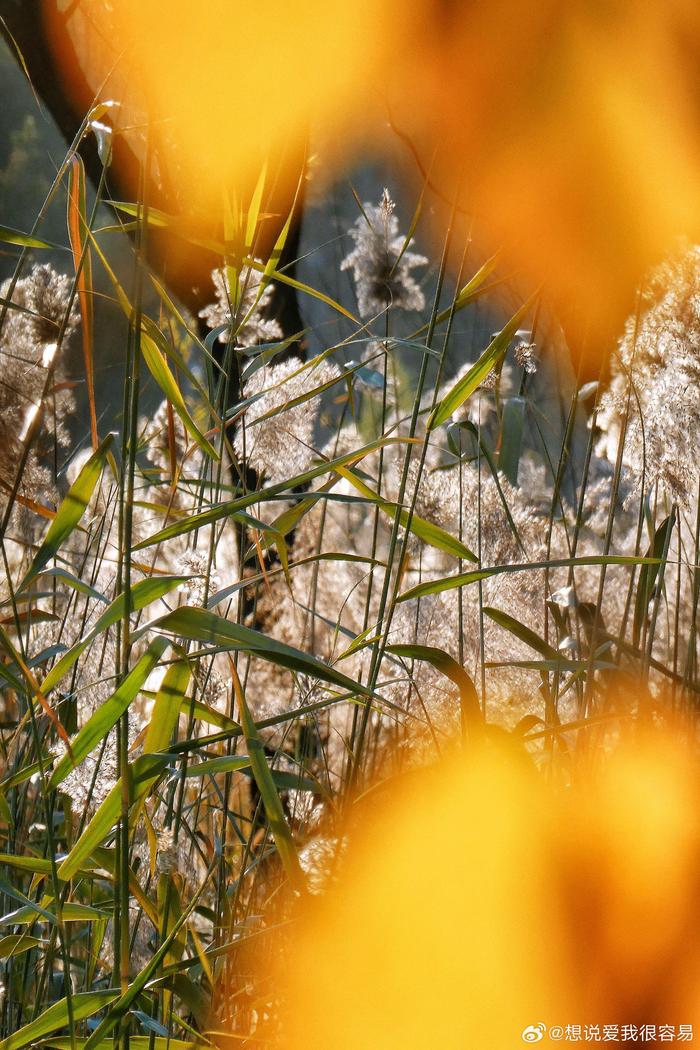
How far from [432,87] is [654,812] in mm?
1117

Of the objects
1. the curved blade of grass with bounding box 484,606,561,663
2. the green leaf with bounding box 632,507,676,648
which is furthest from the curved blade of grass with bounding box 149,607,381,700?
the green leaf with bounding box 632,507,676,648

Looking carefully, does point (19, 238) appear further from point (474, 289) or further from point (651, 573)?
point (651, 573)

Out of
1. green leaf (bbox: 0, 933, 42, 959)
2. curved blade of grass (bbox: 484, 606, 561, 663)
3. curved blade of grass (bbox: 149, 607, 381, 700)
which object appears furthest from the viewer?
curved blade of grass (bbox: 484, 606, 561, 663)

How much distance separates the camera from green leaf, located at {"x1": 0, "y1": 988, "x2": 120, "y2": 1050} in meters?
0.48

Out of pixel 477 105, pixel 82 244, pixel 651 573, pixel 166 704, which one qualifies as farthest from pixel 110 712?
pixel 477 105

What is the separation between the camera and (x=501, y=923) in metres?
0.60

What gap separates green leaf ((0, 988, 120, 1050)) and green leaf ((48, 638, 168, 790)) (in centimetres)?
15

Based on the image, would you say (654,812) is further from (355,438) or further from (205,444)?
(355,438)

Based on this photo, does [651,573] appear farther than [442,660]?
Yes

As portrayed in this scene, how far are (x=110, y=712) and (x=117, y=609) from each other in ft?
0.18

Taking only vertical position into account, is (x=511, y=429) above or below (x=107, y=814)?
above

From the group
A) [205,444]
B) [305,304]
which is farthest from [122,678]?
[305,304]

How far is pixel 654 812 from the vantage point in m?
0.68

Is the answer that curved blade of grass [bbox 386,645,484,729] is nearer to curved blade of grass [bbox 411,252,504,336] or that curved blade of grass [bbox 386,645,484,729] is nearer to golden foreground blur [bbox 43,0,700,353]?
curved blade of grass [bbox 411,252,504,336]
